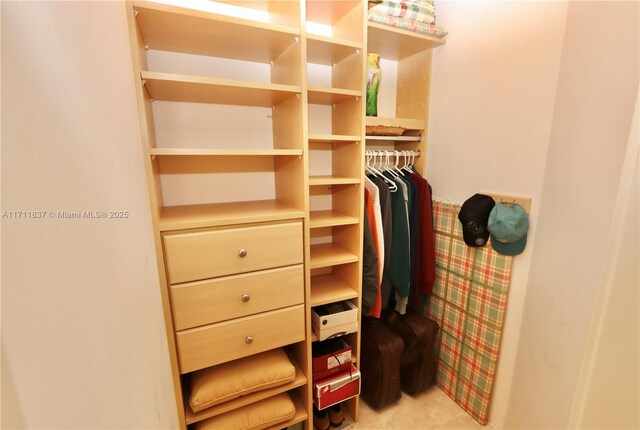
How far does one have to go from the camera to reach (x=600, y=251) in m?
1.04

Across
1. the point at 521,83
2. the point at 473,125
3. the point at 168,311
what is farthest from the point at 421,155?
the point at 168,311

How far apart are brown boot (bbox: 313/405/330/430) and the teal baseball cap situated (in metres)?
1.26

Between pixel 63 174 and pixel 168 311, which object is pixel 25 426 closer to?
pixel 63 174

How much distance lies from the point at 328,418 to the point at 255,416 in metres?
0.47

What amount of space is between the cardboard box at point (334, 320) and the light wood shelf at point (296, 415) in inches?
15.3

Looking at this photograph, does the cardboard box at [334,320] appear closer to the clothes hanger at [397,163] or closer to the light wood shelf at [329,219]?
the light wood shelf at [329,219]

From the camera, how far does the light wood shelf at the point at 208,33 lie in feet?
3.10

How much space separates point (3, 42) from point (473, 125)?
1.69m

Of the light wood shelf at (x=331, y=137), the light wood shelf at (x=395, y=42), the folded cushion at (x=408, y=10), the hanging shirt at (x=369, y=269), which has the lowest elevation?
the hanging shirt at (x=369, y=269)

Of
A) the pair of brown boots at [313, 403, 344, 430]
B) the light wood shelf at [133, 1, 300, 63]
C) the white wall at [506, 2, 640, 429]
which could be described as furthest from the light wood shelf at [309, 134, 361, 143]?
the pair of brown boots at [313, 403, 344, 430]

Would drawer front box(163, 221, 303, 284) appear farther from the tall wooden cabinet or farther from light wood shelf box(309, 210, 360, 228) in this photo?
light wood shelf box(309, 210, 360, 228)

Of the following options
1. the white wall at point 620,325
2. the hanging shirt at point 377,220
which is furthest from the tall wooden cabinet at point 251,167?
the white wall at point 620,325

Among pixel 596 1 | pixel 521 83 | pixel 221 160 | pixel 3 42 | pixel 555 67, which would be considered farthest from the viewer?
pixel 221 160

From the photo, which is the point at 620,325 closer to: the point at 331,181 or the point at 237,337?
the point at 331,181
